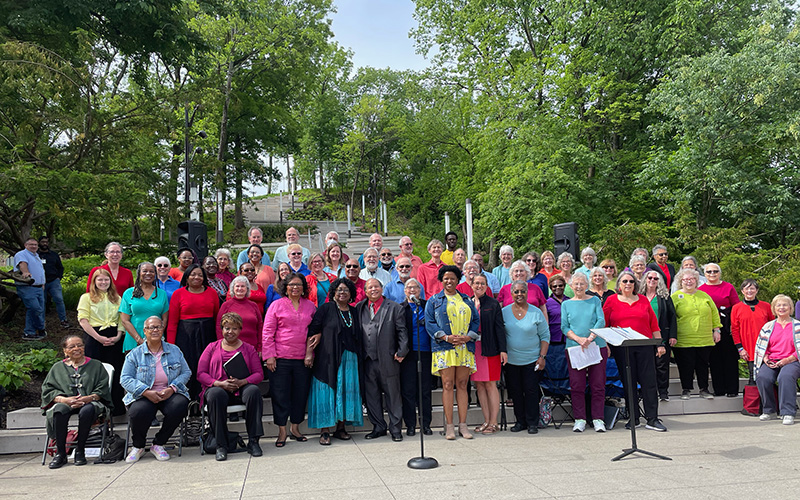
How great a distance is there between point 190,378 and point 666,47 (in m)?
18.4

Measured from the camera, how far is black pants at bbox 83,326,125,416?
629 cm

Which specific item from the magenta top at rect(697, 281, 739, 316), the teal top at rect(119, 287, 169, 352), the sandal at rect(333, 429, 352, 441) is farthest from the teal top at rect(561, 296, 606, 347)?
the teal top at rect(119, 287, 169, 352)

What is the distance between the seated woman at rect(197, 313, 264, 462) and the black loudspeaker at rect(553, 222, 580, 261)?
5377mm

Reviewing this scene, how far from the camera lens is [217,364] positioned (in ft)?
19.4

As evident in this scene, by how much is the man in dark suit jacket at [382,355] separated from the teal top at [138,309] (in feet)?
7.38

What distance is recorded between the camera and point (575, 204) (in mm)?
18297

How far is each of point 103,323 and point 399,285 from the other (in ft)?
11.0

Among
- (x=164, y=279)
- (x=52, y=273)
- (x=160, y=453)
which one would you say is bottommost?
(x=160, y=453)

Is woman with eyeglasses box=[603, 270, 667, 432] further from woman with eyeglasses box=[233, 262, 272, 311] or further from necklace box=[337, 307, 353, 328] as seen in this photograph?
woman with eyeglasses box=[233, 262, 272, 311]

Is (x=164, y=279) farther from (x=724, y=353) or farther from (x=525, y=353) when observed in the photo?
(x=724, y=353)

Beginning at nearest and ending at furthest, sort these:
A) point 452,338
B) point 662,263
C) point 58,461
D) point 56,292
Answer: point 58,461, point 452,338, point 662,263, point 56,292

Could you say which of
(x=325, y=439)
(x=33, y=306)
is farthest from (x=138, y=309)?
(x=33, y=306)

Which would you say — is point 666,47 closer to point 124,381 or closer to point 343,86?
point 124,381

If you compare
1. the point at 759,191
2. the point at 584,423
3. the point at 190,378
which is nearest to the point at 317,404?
the point at 190,378
